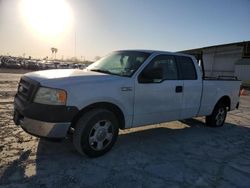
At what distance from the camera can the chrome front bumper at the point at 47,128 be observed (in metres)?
4.09

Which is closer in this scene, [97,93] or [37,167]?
[37,167]

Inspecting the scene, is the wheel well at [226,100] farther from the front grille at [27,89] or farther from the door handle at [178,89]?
the front grille at [27,89]

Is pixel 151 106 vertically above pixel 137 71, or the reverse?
pixel 137 71

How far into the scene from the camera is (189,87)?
20.3ft

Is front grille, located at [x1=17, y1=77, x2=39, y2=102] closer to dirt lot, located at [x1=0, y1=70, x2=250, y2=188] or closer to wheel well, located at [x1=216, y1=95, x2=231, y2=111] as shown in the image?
dirt lot, located at [x1=0, y1=70, x2=250, y2=188]

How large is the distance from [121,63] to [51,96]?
188 cm

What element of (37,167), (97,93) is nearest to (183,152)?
(97,93)

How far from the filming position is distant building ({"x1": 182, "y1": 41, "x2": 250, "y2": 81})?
3128 centimetres

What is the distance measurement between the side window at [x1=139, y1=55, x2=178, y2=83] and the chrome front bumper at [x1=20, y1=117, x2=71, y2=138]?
1.67 m

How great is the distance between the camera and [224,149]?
5.75 m

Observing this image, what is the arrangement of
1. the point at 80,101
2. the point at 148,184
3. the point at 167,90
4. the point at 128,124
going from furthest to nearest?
1. the point at 167,90
2. the point at 128,124
3. the point at 80,101
4. the point at 148,184

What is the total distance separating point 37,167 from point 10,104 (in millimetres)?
5061

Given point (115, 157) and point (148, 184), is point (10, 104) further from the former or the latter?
point (148, 184)

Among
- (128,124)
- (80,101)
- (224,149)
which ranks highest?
(80,101)
